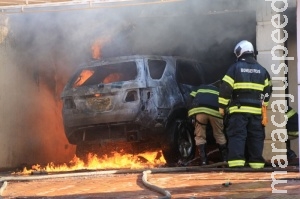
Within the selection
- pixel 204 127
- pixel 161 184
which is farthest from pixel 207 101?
pixel 161 184

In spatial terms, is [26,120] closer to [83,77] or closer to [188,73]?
[83,77]

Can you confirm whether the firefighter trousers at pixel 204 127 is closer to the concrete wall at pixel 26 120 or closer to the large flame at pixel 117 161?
the large flame at pixel 117 161

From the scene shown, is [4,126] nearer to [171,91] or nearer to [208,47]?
[171,91]

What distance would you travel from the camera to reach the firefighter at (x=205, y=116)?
31.2 ft

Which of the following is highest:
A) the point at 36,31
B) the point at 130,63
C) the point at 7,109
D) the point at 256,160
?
the point at 36,31

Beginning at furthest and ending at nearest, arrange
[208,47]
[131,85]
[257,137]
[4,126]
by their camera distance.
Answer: [208,47], [4,126], [131,85], [257,137]

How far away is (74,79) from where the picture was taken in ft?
33.9

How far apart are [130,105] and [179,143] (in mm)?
1257

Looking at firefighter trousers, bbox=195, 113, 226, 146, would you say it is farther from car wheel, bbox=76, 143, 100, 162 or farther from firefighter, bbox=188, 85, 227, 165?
car wheel, bbox=76, 143, 100, 162

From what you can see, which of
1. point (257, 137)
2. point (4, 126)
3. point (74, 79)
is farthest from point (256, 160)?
point (4, 126)

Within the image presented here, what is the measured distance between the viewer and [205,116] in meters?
9.59

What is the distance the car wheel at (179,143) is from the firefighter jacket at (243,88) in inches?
73.5

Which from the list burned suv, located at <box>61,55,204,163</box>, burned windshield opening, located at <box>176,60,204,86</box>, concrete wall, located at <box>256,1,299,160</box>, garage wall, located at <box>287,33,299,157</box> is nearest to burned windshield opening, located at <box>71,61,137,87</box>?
burned suv, located at <box>61,55,204,163</box>

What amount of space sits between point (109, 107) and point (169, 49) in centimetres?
293
